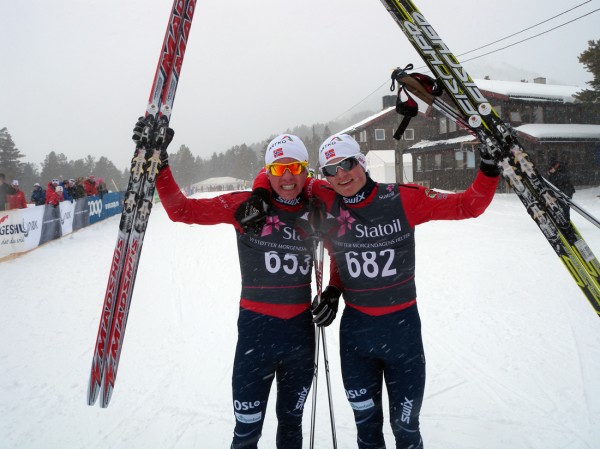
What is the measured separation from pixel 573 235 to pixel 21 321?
8.23 meters

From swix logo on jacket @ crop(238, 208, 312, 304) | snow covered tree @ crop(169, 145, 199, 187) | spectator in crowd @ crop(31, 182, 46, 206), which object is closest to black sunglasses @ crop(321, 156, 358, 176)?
swix logo on jacket @ crop(238, 208, 312, 304)

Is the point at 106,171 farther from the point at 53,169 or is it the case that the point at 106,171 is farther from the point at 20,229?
the point at 20,229

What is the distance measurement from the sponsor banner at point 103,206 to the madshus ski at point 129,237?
16835 millimetres

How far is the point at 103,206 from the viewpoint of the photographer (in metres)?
20.3

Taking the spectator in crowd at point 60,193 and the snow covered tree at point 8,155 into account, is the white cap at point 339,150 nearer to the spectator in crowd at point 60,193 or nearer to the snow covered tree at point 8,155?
the spectator in crowd at point 60,193

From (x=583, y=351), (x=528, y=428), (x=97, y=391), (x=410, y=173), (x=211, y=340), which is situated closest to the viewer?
(x=97, y=391)

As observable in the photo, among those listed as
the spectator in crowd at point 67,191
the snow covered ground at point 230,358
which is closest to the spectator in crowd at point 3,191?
the spectator in crowd at point 67,191

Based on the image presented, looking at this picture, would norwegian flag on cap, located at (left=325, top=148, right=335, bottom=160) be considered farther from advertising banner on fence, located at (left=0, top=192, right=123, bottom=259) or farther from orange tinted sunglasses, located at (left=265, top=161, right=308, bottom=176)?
advertising banner on fence, located at (left=0, top=192, right=123, bottom=259)

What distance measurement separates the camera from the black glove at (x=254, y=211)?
2752 mm

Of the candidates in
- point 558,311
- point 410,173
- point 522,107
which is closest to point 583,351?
point 558,311

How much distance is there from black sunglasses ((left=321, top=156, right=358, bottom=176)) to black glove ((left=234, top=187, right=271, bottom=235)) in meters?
0.48

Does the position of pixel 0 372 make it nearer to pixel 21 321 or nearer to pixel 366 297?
pixel 21 321

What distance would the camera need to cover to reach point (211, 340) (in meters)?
6.13

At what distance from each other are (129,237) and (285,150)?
60.6 inches
